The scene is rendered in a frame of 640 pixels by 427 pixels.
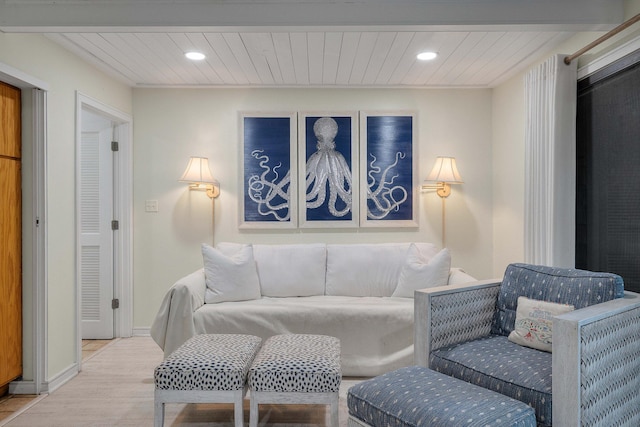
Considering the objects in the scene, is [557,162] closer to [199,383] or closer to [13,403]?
[199,383]

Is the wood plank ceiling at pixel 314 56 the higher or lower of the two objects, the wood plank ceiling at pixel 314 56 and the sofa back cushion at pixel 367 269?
the higher

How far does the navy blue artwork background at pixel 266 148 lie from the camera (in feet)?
13.4

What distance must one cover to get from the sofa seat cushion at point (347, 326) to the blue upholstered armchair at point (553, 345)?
2.42 feet

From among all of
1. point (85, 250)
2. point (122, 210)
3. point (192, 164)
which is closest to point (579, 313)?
point (192, 164)

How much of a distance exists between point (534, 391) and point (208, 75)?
3205 mm

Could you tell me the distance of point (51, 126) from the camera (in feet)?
9.70

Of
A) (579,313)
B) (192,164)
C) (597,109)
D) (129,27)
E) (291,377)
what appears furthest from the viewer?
(192,164)

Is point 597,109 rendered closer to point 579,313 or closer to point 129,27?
point 579,313

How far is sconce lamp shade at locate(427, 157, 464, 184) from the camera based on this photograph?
3.89 m

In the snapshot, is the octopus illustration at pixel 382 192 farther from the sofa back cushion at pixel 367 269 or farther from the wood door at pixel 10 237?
the wood door at pixel 10 237

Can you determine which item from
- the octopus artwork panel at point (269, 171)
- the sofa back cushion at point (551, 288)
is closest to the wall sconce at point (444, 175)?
the octopus artwork panel at point (269, 171)

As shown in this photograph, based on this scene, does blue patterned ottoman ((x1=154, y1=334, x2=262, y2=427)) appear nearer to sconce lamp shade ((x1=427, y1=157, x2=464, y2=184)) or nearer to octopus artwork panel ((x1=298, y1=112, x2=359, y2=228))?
octopus artwork panel ((x1=298, y1=112, x2=359, y2=228))

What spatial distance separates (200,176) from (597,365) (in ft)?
10.3

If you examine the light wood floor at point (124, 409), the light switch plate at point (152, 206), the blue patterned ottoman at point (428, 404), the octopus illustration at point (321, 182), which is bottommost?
the light wood floor at point (124, 409)
